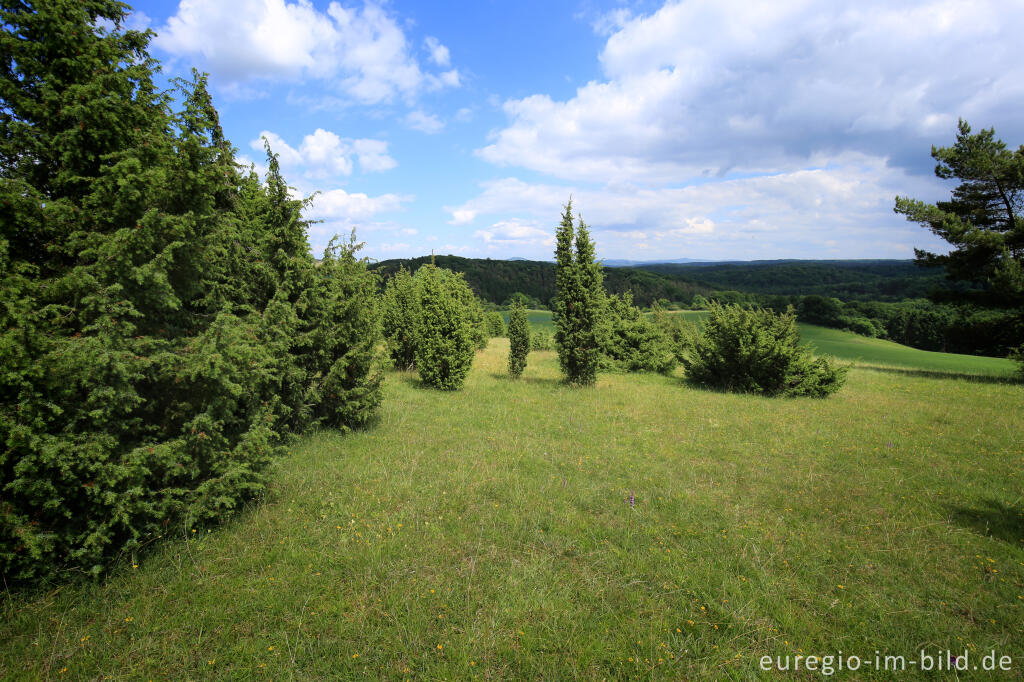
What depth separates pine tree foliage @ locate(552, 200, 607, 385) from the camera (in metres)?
14.8

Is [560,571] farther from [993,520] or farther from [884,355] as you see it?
[884,355]

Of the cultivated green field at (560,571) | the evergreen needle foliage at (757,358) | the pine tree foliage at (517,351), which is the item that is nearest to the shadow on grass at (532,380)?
the pine tree foliage at (517,351)

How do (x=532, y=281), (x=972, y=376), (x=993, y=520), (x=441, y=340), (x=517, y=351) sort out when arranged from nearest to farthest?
1. (x=993, y=520)
2. (x=441, y=340)
3. (x=972, y=376)
4. (x=517, y=351)
5. (x=532, y=281)

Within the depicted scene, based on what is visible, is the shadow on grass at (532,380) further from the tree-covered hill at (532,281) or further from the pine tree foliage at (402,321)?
the tree-covered hill at (532,281)

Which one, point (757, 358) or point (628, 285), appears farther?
point (628, 285)

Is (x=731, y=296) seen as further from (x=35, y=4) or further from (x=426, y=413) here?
(x=35, y=4)

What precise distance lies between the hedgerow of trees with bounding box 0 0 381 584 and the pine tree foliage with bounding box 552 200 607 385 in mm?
11485

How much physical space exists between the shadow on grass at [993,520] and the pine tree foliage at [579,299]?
10.1 metres

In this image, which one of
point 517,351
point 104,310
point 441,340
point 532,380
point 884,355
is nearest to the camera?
point 104,310

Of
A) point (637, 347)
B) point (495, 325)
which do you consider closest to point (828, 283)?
point (495, 325)

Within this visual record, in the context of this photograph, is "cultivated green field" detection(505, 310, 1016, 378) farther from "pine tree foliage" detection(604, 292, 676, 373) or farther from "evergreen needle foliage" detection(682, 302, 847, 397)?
"evergreen needle foliage" detection(682, 302, 847, 397)

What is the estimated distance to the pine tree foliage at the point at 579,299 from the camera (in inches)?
583

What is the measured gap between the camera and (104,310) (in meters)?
3.77

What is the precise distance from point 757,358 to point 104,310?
16960 mm
